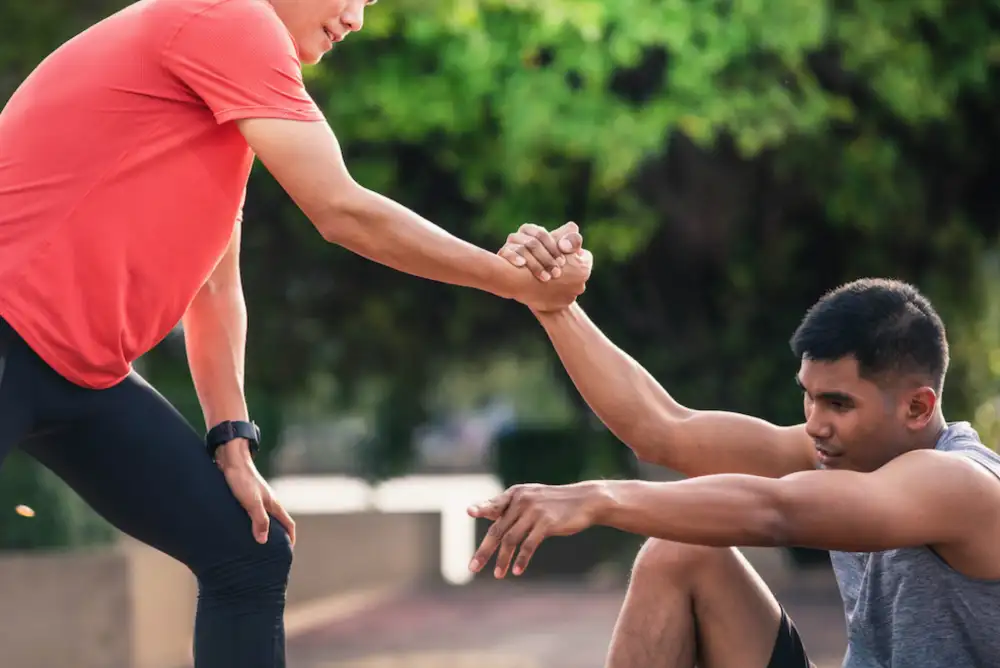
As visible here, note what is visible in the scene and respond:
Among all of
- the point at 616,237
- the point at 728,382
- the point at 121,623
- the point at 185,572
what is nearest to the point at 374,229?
the point at 121,623

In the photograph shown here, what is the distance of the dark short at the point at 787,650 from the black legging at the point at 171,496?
43.1 inches

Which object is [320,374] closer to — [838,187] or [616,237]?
[616,237]

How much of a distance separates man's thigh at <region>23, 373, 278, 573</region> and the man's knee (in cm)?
1

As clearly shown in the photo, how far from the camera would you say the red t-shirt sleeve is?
9.66 ft

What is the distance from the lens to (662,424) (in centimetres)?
386

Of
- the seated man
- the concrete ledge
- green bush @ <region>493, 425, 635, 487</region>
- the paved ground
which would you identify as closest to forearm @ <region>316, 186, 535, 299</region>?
the seated man

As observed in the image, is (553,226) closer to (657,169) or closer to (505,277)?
(657,169)

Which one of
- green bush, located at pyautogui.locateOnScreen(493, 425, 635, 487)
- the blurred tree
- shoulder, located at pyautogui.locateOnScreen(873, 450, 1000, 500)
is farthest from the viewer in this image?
green bush, located at pyautogui.locateOnScreen(493, 425, 635, 487)

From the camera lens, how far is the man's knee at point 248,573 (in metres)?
3.11

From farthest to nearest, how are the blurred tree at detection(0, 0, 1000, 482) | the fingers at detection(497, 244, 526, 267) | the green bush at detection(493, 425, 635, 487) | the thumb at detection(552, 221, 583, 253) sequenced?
the green bush at detection(493, 425, 635, 487) < the blurred tree at detection(0, 0, 1000, 482) < the thumb at detection(552, 221, 583, 253) < the fingers at detection(497, 244, 526, 267)

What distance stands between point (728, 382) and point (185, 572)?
17.1 ft

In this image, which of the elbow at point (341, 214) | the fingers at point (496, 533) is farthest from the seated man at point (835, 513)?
the elbow at point (341, 214)

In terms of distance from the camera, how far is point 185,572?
8477 millimetres

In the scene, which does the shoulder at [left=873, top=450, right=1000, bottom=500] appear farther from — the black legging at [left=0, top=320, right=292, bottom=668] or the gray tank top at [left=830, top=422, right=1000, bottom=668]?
the black legging at [left=0, top=320, right=292, bottom=668]
